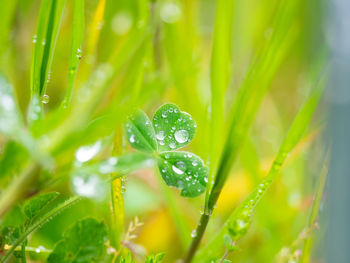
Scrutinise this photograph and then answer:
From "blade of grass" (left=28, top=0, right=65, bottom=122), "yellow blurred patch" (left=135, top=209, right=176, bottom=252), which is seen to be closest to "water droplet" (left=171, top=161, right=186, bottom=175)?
"blade of grass" (left=28, top=0, right=65, bottom=122)

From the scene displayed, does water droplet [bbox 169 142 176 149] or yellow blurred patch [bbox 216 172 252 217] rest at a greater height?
water droplet [bbox 169 142 176 149]

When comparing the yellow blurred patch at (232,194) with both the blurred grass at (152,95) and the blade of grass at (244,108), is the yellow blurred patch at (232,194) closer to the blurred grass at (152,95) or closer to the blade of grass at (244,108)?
the blurred grass at (152,95)

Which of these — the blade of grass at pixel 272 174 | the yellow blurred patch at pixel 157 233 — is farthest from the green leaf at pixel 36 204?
the yellow blurred patch at pixel 157 233

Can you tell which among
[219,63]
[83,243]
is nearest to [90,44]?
[219,63]

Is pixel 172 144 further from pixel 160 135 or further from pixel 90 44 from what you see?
pixel 90 44

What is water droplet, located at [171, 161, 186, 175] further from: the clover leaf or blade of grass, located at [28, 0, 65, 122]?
blade of grass, located at [28, 0, 65, 122]

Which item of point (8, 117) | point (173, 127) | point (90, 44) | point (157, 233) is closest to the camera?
point (8, 117)

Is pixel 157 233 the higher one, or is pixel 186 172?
pixel 186 172
